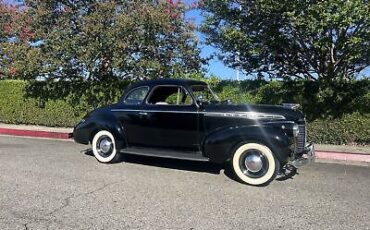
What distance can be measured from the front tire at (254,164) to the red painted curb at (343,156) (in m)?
3.49

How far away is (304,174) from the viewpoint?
880cm

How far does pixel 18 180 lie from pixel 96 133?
2324mm

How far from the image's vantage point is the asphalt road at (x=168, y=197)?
571 cm

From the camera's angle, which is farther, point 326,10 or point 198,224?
point 326,10

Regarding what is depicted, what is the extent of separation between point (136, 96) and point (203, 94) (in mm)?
1370

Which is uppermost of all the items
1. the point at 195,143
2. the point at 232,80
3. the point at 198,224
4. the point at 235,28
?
the point at 235,28

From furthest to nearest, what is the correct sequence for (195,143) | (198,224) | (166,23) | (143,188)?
(166,23) → (195,143) → (143,188) → (198,224)

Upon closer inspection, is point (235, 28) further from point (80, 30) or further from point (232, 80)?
point (80, 30)

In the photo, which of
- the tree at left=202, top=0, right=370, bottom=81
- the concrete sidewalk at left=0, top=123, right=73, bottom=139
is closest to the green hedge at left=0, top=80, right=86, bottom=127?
the concrete sidewalk at left=0, top=123, right=73, bottom=139

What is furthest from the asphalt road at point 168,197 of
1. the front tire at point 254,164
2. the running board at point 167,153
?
the running board at point 167,153

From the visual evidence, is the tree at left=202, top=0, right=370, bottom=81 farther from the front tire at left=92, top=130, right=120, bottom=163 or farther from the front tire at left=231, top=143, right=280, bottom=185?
the front tire at left=92, top=130, right=120, bottom=163

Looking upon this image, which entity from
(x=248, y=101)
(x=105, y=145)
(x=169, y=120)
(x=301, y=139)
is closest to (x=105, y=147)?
(x=105, y=145)

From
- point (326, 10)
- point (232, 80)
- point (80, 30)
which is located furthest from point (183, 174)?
point (80, 30)

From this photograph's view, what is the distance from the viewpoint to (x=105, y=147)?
32.1ft
